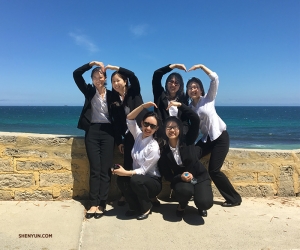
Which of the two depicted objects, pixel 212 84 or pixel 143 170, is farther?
pixel 212 84

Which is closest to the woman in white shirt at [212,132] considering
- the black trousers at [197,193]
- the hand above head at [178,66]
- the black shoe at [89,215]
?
the hand above head at [178,66]

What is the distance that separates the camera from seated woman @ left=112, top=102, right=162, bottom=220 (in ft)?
10.00

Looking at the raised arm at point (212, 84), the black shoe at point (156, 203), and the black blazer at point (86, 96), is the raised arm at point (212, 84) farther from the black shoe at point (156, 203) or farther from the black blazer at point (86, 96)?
the black shoe at point (156, 203)

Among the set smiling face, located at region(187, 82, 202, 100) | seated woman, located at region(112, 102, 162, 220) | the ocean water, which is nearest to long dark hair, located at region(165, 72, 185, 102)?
smiling face, located at region(187, 82, 202, 100)

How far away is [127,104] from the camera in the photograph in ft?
11.2

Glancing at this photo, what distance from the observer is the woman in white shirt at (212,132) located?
3469 mm

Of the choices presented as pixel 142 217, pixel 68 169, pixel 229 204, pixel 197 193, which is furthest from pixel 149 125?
pixel 229 204

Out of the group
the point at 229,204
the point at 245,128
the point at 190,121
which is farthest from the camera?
the point at 245,128

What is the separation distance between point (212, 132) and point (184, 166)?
0.66 meters

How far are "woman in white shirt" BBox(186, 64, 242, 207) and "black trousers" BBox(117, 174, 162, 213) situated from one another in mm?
866

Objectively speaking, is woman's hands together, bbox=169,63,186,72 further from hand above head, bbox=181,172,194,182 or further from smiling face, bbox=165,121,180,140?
hand above head, bbox=181,172,194,182

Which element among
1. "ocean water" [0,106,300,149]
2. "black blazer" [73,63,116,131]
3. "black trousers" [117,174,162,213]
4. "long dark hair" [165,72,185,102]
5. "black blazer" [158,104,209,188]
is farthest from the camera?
"ocean water" [0,106,300,149]

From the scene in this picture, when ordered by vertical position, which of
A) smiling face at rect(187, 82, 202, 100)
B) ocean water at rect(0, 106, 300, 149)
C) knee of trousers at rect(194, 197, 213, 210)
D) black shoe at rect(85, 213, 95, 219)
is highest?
smiling face at rect(187, 82, 202, 100)

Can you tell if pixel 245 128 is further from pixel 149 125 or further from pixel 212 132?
pixel 149 125
